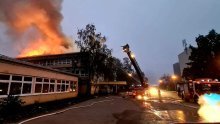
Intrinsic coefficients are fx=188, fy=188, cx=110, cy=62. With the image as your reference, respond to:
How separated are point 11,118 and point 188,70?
4042 cm

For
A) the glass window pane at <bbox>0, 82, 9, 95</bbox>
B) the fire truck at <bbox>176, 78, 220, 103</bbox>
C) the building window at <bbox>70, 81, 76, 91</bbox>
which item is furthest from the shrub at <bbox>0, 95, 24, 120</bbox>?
the fire truck at <bbox>176, 78, 220, 103</bbox>

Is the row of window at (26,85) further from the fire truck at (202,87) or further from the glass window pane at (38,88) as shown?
the fire truck at (202,87)

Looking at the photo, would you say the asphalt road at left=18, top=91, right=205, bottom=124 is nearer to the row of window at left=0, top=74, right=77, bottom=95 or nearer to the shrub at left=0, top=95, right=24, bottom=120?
the shrub at left=0, top=95, right=24, bottom=120

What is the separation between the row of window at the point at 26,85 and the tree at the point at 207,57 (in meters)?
28.3

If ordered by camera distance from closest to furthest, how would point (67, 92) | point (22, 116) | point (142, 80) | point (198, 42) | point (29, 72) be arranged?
point (22, 116), point (29, 72), point (142, 80), point (67, 92), point (198, 42)

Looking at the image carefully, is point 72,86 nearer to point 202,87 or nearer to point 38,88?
point 38,88

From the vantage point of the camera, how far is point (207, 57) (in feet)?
124

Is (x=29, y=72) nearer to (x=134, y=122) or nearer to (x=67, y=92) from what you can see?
(x=67, y=92)

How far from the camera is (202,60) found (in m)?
39.3

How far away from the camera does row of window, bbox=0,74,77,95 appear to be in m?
16.4

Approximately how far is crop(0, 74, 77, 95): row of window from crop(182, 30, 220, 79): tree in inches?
1114

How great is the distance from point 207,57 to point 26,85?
112 ft

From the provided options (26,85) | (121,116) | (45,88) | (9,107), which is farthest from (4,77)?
(121,116)

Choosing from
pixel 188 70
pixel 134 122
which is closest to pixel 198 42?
pixel 188 70
